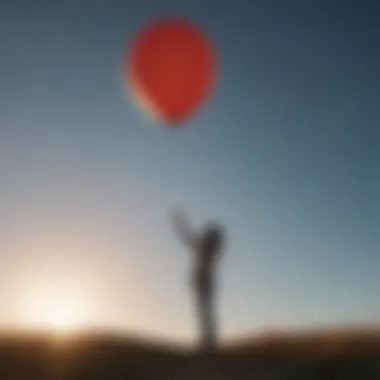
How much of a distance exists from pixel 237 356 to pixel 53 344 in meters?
2.47

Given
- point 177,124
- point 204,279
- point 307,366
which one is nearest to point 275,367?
point 307,366

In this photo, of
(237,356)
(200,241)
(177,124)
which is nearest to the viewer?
(177,124)

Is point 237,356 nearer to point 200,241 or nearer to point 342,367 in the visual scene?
point 342,367

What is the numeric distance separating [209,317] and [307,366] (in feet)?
6.18

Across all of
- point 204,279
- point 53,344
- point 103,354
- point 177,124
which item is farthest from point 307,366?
point 177,124

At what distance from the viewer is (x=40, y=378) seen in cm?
885

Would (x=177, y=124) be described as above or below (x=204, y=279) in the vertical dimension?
above

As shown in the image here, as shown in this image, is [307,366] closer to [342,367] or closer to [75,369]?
[342,367]

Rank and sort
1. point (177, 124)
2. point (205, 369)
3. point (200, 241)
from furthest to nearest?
point (205, 369), point (200, 241), point (177, 124)

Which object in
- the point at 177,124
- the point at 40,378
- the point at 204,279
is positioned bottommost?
the point at 40,378

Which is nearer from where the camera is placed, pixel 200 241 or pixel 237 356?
pixel 200 241

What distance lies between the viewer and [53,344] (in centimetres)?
941

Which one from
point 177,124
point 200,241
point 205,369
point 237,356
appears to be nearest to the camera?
point 177,124

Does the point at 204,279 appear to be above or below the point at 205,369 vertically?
above
